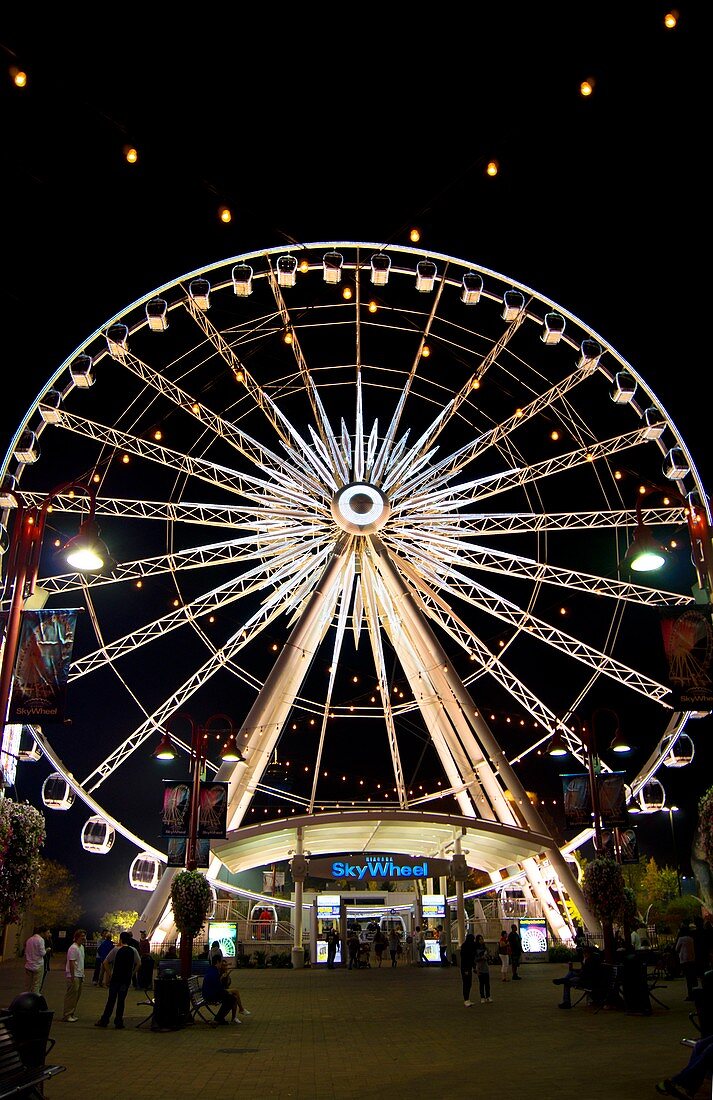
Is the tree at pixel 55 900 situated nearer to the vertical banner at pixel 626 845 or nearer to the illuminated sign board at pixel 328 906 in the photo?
the illuminated sign board at pixel 328 906

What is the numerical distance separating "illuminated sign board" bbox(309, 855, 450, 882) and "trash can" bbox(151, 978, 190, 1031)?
19.4 meters

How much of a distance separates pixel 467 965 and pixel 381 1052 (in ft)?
21.8

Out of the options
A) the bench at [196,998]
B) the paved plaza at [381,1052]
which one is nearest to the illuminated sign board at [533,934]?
the paved plaza at [381,1052]

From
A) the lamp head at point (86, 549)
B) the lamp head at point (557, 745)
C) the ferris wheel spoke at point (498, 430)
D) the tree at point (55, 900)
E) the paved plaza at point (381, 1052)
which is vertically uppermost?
the ferris wheel spoke at point (498, 430)

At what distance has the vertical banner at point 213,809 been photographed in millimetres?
21328

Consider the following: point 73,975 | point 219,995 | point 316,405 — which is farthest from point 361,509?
point 73,975

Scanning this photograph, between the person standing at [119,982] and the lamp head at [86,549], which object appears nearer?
the lamp head at [86,549]

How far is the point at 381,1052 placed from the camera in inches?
460

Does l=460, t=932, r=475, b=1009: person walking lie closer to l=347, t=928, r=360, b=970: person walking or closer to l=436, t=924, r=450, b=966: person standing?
l=347, t=928, r=360, b=970: person walking

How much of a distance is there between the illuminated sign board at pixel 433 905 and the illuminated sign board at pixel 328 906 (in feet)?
12.0

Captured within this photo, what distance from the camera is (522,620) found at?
2827 cm

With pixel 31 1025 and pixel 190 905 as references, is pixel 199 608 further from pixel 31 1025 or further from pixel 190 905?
pixel 31 1025

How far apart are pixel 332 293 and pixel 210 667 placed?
12573 millimetres

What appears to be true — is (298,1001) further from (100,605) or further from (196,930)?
(100,605)
